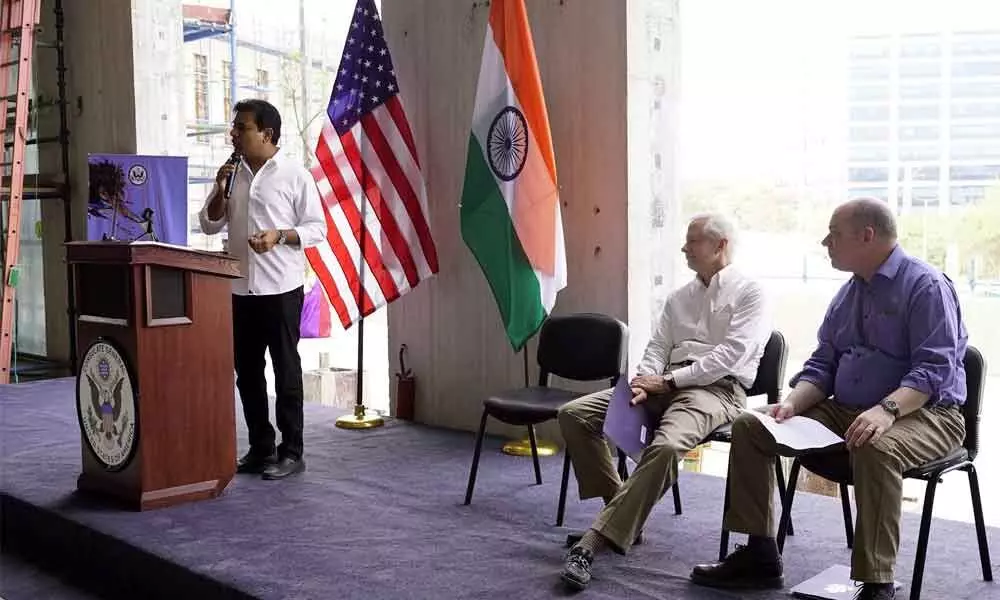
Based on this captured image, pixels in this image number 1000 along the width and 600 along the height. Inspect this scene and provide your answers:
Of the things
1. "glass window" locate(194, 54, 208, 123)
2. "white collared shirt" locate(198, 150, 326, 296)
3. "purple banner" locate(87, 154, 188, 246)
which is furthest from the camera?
"glass window" locate(194, 54, 208, 123)

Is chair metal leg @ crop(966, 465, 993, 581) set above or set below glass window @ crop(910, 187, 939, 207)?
below

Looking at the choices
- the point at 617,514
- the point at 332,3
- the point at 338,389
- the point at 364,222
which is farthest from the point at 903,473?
the point at 332,3

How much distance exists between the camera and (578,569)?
2.87m

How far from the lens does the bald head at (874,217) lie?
9.37 ft

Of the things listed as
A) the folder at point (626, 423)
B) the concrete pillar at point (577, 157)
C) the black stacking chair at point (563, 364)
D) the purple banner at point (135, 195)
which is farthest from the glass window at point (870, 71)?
the purple banner at point (135, 195)

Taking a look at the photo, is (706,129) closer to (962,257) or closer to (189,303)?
(962,257)

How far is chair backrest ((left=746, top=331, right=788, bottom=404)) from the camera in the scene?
11.3 ft

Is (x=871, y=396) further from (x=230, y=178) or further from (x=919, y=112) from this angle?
(x=230, y=178)

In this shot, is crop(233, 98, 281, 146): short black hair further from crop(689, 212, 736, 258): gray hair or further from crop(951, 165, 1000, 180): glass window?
crop(951, 165, 1000, 180): glass window

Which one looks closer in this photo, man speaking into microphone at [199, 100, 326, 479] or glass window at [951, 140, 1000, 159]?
glass window at [951, 140, 1000, 159]

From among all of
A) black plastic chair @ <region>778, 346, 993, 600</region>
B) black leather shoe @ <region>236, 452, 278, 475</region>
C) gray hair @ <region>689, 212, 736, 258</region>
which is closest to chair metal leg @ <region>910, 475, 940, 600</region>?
black plastic chair @ <region>778, 346, 993, 600</region>

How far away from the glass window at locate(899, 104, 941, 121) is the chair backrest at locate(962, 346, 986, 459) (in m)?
1.54

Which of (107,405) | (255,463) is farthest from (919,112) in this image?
(107,405)

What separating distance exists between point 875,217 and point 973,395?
0.57 metres
